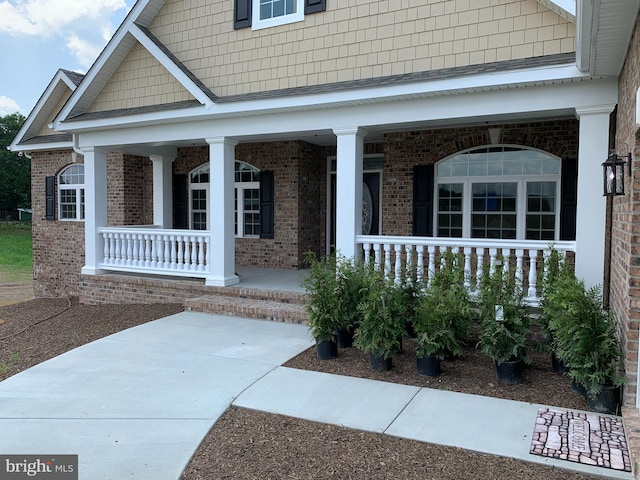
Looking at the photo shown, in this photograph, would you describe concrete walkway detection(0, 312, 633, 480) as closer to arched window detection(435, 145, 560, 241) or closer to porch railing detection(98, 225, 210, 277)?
porch railing detection(98, 225, 210, 277)

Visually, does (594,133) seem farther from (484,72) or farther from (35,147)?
(35,147)

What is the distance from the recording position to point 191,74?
29.1 ft

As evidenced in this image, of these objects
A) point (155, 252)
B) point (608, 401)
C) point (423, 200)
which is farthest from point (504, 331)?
point (155, 252)

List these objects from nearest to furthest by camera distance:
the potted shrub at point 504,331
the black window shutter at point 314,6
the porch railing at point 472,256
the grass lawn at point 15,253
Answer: the potted shrub at point 504,331, the porch railing at point 472,256, the black window shutter at point 314,6, the grass lawn at point 15,253

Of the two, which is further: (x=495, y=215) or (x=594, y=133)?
(x=495, y=215)

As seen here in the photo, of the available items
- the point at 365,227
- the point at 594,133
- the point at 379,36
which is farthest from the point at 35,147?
the point at 594,133

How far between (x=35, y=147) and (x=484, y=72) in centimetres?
1142

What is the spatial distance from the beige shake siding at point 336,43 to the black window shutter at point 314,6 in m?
0.08

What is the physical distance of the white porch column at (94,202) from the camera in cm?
988

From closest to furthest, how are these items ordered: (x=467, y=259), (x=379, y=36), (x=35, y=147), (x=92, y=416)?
1. (x=92, y=416)
2. (x=467, y=259)
3. (x=379, y=36)
4. (x=35, y=147)

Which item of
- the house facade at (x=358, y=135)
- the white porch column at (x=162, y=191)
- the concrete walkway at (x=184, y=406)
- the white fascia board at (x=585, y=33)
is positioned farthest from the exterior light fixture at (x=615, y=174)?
the white porch column at (x=162, y=191)

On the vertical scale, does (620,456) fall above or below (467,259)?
below

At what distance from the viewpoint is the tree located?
126 ft

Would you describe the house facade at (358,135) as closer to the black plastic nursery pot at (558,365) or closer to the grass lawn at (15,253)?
the black plastic nursery pot at (558,365)
